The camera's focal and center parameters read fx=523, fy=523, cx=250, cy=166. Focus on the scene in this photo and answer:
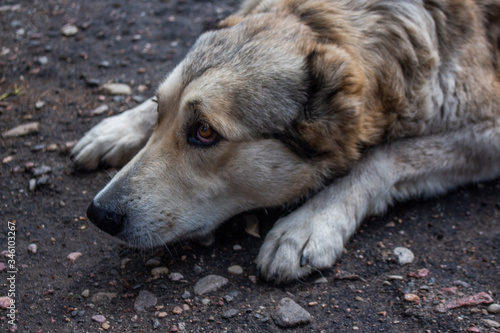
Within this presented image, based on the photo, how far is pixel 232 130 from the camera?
10.2 feet

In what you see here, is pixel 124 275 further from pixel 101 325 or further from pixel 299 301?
pixel 299 301

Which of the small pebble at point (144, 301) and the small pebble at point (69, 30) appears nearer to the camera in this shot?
the small pebble at point (144, 301)

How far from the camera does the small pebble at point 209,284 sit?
3.02 m

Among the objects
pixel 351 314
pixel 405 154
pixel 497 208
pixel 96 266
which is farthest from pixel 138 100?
pixel 497 208

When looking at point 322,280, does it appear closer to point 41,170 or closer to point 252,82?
point 252,82

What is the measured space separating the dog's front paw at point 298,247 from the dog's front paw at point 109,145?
1362 mm

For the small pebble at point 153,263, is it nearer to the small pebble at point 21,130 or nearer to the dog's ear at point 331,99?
the dog's ear at point 331,99

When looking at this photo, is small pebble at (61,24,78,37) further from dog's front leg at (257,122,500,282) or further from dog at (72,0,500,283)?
dog's front leg at (257,122,500,282)

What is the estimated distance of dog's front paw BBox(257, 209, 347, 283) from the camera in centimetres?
312

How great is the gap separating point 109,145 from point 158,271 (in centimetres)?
127

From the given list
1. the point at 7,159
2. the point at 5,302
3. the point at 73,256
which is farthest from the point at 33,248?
the point at 7,159

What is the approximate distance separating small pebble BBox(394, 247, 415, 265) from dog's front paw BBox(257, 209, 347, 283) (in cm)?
37

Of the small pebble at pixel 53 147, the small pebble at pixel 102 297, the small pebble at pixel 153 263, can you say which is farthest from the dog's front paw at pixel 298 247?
the small pebble at pixel 53 147

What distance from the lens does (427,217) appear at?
12.2ft
